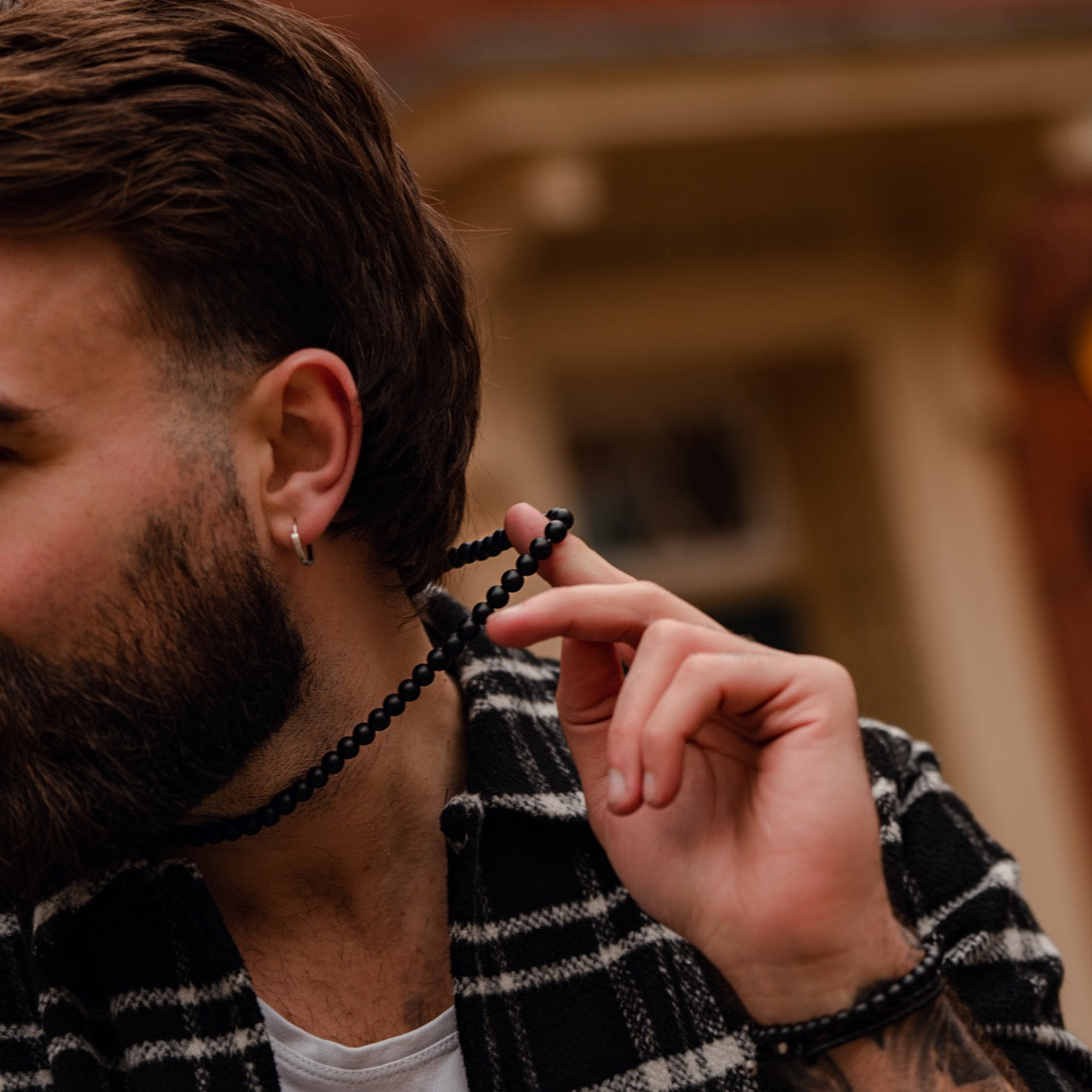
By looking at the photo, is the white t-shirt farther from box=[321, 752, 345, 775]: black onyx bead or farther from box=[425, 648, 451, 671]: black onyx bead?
box=[425, 648, 451, 671]: black onyx bead

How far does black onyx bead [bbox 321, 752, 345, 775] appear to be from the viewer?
191cm

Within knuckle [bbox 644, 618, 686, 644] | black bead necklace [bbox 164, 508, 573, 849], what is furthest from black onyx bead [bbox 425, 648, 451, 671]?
knuckle [bbox 644, 618, 686, 644]

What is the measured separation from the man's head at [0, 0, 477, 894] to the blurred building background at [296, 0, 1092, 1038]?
9.70 ft

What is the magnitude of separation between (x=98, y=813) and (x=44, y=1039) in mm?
273

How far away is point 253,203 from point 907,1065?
1334 mm

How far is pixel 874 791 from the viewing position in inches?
82.2

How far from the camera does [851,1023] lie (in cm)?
173

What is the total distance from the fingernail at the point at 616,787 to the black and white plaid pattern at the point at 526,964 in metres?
0.33

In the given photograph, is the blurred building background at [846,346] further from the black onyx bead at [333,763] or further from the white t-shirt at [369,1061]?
the white t-shirt at [369,1061]

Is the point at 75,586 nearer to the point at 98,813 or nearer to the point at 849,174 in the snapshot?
the point at 98,813

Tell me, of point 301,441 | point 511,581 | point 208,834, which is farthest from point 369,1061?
point 301,441

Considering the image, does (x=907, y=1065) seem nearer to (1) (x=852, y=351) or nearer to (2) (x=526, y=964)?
(2) (x=526, y=964)

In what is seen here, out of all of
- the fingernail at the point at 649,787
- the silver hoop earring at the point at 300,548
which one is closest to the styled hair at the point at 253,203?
the silver hoop earring at the point at 300,548

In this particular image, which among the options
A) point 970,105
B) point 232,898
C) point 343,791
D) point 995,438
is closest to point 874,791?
point 343,791
